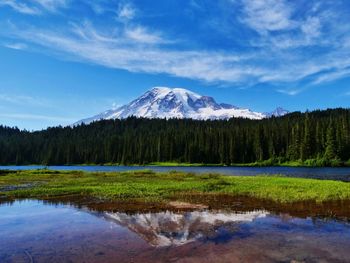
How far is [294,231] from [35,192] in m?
32.3

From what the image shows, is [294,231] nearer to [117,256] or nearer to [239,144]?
[117,256]

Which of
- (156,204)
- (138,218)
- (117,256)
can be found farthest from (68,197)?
(117,256)

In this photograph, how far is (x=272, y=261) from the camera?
674 inches

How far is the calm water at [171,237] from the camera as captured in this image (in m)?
18.3

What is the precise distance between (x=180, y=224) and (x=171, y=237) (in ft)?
12.3

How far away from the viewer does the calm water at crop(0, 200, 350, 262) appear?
719 inches

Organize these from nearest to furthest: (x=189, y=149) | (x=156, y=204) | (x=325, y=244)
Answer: (x=325, y=244) → (x=156, y=204) → (x=189, y=149)

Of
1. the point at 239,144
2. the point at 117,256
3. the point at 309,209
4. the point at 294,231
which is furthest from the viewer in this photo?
the point at 239,144

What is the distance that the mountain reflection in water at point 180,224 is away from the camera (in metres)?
22.0

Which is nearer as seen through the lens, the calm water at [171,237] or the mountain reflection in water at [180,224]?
the calm water at [171,237]

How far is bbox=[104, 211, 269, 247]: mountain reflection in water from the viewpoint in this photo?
2200 cm

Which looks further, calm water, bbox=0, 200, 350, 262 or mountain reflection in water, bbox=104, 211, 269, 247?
mountain reflection in water, bbox=104, 211, 269, 247

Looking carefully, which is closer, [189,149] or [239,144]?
[239,144]

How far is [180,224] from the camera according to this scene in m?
25.7
